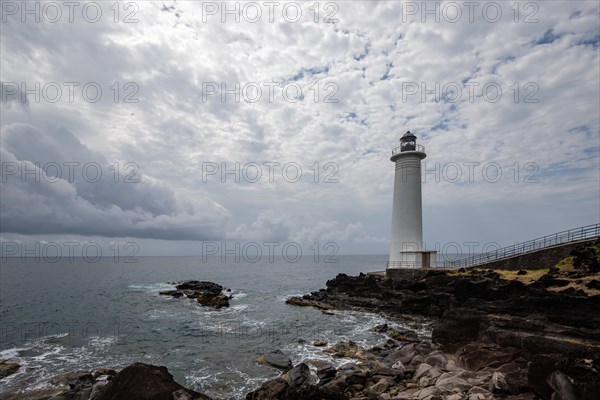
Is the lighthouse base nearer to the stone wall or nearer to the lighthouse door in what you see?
the lighthouse door

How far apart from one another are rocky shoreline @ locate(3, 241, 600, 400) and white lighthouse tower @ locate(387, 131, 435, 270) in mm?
9368

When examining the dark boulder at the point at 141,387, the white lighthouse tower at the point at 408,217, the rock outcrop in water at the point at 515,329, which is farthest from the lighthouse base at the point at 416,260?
the dark boulder at the point at 141,387

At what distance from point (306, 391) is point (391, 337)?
12.3 meters

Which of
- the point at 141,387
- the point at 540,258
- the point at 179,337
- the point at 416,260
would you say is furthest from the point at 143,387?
the point at 540,258

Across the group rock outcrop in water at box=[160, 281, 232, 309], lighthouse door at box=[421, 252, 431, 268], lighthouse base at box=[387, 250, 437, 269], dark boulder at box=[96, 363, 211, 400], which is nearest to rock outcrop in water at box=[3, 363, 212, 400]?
dark boulder at box=[96, 363, 211, 400]

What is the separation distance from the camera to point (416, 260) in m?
36.0

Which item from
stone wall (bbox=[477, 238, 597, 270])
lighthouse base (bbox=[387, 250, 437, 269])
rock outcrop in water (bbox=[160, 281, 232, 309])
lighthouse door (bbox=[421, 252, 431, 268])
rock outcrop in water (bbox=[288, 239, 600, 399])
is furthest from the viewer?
rock outcrop in water (bbox=[160, 281, 232, 309])

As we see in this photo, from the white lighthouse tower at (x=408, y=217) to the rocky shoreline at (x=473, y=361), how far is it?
9.37 m

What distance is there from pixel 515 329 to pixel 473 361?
9.43 feet

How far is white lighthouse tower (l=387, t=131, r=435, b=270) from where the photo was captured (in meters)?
36.3

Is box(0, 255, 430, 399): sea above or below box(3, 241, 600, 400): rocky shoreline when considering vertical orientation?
below

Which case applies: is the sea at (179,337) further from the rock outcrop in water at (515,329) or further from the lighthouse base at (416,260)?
the lighthouse base at (416,260)

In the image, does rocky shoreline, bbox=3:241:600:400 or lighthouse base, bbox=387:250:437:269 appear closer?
rocky shoreline, bbox=3:241:600:400

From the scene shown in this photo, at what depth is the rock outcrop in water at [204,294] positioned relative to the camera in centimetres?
3890
